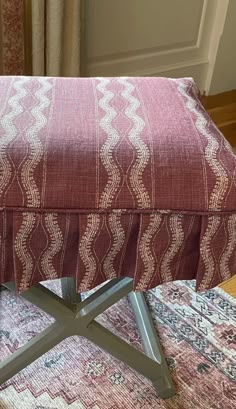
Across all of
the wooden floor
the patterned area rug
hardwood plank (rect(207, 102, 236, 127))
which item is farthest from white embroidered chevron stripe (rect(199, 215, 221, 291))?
hardwood plank (rect(207, 102, 236, 127))

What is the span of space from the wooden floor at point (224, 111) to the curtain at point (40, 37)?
2.19ft

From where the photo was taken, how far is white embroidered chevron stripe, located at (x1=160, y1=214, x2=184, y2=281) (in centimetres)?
72

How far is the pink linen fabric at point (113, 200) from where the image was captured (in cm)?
69

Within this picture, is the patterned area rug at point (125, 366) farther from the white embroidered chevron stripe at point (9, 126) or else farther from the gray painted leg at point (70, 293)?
the white embroidered chevron stripe at point (9, 126)

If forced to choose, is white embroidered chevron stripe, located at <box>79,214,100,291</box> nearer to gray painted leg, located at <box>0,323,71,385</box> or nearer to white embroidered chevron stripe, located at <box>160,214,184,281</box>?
white embroidered chevron stripe, located at <box>160,214,184,281</box>

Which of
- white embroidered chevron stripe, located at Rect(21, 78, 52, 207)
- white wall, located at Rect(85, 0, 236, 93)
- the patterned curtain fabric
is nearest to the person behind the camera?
white embroidered chevron stripe, located at Rect(21, 78, 52, 207)

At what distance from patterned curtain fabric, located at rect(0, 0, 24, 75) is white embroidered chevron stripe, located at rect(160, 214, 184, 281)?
107 centimetres

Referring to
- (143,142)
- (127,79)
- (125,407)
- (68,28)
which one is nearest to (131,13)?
(68,28)

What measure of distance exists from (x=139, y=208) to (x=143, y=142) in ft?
0.37

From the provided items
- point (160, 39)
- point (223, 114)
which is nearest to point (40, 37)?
point (160, 39)

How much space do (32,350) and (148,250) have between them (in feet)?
1.16

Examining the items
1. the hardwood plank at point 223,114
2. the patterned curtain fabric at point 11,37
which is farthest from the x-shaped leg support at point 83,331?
the hardwood plank at point 223,114

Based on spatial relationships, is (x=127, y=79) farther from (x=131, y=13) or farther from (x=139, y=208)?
(x=131, y=13)

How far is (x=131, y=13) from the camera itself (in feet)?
6.42
